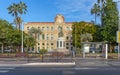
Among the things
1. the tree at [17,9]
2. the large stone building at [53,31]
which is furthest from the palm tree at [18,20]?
the large stone building at [53,31]

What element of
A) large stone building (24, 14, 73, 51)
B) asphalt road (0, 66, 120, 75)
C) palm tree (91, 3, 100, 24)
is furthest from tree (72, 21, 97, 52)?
asphalt road (0, 66, 120, 75)

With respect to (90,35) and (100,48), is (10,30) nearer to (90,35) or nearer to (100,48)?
(90,35)

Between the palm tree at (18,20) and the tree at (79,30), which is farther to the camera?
the tree at (79,30)

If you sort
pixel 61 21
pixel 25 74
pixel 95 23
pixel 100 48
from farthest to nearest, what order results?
pixel 61 21 → pixel 95 23 → pixel 100 48 → pixel 25 74

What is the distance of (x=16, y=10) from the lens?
90.9 m

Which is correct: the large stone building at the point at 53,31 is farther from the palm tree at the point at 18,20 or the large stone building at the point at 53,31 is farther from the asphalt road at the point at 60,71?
the asphalt road at the point at 60,71

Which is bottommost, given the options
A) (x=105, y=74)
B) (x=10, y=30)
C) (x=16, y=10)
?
(x=105, y=74)

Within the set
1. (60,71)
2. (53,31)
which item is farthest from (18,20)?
(60,71)

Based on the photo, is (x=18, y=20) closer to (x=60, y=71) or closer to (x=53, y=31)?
(x=53, y=31)

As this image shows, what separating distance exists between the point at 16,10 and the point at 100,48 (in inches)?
1518

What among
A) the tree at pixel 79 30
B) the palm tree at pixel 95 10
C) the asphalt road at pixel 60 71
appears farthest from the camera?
the tree at pixel 79 30

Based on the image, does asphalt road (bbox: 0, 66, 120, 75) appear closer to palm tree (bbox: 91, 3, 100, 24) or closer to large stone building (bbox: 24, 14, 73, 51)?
palm tree (bbox: 91, 3, 100, 24)

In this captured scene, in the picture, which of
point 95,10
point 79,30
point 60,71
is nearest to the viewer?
point 60,71

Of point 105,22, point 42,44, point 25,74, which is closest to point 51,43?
point 42,44
